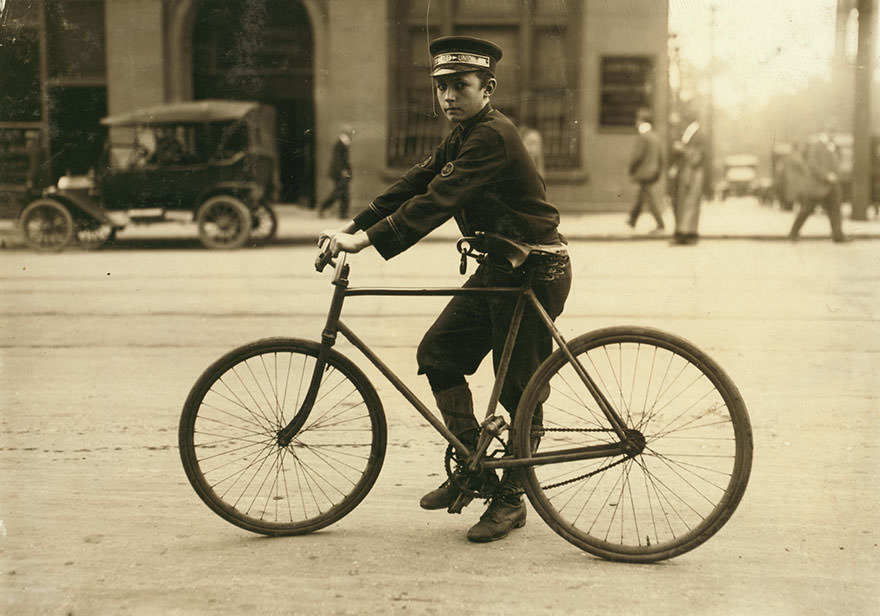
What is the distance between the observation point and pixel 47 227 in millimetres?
15070

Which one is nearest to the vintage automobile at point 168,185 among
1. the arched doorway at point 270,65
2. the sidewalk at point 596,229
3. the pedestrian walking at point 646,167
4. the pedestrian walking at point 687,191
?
the sidewalk at point 596,229

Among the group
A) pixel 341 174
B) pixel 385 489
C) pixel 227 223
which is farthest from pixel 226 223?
pixel 385 489

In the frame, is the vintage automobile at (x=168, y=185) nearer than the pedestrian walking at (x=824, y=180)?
Yes

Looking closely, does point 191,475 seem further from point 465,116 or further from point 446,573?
point 465,116

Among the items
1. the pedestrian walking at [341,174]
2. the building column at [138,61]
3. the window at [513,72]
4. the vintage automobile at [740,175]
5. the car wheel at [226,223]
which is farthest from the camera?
the vintage automobile at [740,175]

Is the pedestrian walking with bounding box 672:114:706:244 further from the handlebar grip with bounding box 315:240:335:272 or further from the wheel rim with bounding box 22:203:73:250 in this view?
the handlebar grip with bounding box 315:240:335:272

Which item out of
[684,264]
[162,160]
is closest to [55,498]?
[684,264]

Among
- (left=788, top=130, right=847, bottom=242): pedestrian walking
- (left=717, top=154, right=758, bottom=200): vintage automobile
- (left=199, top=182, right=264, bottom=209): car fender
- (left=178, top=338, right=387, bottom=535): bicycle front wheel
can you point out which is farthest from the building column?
(left=717, top=154, right=758, bottom=200): vintage automobile

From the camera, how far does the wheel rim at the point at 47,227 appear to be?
15.0 meters

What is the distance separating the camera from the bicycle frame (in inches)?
144

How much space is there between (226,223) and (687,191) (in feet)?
22.9

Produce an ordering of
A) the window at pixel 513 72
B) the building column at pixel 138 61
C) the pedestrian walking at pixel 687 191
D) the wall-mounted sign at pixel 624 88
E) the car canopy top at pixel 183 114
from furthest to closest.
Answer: the building column at pixel 138 61 < the window at pixel 513 72 < the wall-mounted sign at pixel 624 88 < the car canopy top at pixel 183 114 < the pedestrian walking at pixel 687 191

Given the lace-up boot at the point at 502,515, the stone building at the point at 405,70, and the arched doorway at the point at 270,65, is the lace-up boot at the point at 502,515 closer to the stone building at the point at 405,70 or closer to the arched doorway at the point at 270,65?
the stone building at the point at 405,70

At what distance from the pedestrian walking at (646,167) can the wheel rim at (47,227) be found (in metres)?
9.27
